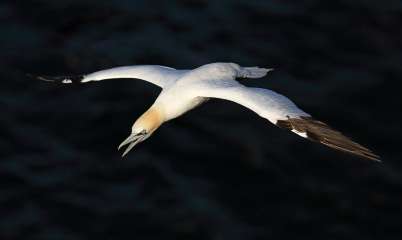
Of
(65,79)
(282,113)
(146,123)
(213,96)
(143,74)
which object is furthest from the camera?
(65,79)

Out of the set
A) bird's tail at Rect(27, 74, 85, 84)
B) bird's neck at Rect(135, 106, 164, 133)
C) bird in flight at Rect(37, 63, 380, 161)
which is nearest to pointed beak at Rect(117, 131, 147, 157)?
bird in flight at Rect(37, 63, 380, 161)

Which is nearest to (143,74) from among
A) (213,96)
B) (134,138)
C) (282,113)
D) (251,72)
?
(134,138)

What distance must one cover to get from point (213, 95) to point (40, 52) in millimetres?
5593

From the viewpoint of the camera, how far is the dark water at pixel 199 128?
12.1 meters

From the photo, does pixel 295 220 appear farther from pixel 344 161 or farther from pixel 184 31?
pixel 184 31

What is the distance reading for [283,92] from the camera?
578 inches

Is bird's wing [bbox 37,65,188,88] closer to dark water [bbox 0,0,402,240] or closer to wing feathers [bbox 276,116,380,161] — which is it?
dark water [bbox 0,0,402,240]

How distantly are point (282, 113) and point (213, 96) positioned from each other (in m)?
1.47

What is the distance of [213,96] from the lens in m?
12.0

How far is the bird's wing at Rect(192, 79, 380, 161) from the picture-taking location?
10.3 m

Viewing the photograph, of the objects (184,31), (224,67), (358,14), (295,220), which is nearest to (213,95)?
(224,67)

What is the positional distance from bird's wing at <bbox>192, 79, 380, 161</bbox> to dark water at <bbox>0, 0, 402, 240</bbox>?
162 centimetres

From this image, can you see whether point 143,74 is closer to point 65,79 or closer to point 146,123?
point 146,123

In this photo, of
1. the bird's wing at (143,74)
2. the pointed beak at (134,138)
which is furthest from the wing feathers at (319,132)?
the bird's wing at (143,74)
